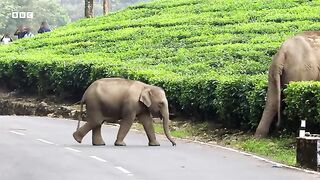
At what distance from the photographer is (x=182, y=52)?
32531 millimetres

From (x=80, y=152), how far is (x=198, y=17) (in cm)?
2316

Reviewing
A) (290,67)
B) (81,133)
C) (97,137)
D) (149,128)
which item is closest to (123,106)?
(149,128)

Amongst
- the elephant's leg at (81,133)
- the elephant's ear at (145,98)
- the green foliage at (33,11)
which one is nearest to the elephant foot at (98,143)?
the elephant's leg at (81,133)

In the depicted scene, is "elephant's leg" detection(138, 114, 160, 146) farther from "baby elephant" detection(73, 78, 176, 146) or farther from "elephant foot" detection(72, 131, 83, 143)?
"elephant foot" detection(72, 131, 83, 143)

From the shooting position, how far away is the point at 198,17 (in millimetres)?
40344

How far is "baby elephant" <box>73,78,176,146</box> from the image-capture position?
19688 millimetres

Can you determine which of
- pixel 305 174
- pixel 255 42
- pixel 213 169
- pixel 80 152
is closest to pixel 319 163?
pixel 305 174

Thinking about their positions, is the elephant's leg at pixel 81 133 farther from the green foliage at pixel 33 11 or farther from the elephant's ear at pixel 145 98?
the green foliage at pixel 33 11

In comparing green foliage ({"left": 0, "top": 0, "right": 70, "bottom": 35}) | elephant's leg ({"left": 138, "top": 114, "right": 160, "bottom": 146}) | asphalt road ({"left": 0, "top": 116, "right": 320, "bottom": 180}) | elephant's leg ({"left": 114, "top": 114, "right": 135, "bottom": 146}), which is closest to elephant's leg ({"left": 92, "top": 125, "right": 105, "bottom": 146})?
asphalt road ({"left": 0, "top": 116, "right": 320, "bottom": 180})

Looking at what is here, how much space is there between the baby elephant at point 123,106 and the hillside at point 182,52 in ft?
7.30

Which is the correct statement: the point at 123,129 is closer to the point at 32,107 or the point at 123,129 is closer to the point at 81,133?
the point at 81,133

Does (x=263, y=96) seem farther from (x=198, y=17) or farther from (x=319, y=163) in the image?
(x=198, y=17)

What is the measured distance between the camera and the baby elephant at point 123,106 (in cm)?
1969

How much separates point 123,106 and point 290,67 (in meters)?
3.96
